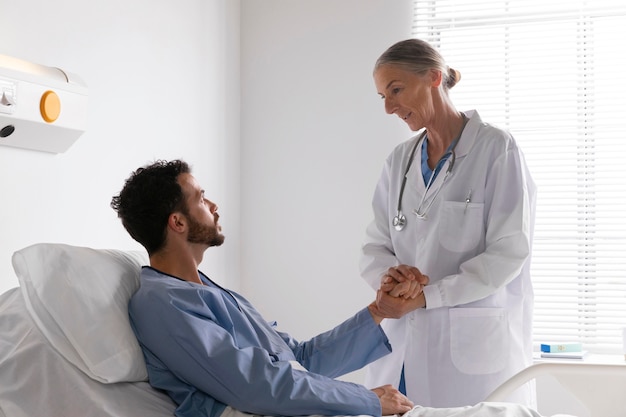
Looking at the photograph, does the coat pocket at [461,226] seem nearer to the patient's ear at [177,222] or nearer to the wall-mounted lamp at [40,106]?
the patient's ear at [177,222]

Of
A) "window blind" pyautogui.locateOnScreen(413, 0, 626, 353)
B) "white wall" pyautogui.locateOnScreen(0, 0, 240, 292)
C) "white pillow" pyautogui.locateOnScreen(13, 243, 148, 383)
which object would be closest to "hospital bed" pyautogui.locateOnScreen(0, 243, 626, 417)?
"white pillow" pyautogui.locateOnScreen(13, 243, 148, 383)

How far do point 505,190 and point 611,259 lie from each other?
3.63 feet

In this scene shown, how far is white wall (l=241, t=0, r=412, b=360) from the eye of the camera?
10.4 feet

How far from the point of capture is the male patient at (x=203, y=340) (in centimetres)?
155

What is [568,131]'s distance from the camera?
3.04 meters

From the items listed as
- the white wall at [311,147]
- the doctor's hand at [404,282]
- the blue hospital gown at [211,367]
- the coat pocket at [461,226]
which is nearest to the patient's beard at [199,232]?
the blue hospital gown at [211,367]

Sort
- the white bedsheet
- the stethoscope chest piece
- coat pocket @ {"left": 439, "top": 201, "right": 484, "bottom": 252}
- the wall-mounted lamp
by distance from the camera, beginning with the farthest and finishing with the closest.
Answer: the stethoscope chest piece → coat pocket @ {"left": 439, "top": 201, "right": 484, "bottom": 252} → the wall-mounted lamp → the white bedsheet

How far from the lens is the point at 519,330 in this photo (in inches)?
84.2

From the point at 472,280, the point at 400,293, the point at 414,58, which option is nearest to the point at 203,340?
the point at 400,293

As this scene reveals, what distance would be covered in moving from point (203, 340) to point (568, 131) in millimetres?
1978

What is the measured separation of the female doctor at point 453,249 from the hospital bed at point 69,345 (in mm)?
789

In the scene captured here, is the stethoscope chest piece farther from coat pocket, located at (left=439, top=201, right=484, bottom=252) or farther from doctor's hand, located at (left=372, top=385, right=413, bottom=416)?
doctor's hand, located at (left=372, top=385, right=413, bottom=416)

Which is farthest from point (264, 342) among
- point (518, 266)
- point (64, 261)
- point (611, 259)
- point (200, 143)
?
point (611, 259)

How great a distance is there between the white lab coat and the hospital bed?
80 centimetres
